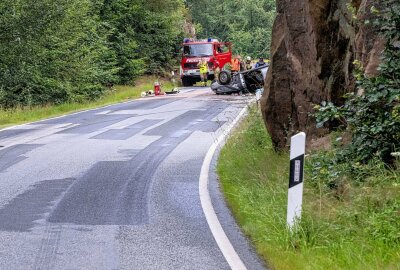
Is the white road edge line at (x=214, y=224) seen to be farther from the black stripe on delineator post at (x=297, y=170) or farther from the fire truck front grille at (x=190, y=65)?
the fire truck front grille at (x=190, y=65)

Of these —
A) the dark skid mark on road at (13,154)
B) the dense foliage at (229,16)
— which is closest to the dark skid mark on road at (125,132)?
the dark skid mark on road at (13,154)

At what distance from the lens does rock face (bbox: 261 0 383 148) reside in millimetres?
10531

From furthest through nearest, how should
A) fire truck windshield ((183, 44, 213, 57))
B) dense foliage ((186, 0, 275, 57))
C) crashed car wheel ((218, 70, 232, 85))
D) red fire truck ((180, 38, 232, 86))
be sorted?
dense foliage ((186, 0, 275, 57)), fire truck windshield ((183, 44, 213, 57)), red fire truck ((180, 38, 232, 86)), crashed car wheel ((218, 70, 232, 85))

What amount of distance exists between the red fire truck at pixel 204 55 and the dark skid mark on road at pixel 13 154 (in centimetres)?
2734

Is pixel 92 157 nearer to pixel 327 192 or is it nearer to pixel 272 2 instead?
pixel 327 192

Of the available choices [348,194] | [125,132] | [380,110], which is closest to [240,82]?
[125,132]

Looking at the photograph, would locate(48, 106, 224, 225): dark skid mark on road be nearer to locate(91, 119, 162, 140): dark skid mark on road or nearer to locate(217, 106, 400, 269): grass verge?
locate(217, 106, 400, 269): grass verge

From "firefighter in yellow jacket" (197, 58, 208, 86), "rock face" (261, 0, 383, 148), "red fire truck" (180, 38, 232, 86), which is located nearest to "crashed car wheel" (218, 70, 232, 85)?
"firefighter in yellow jacket" (197, 58, 208, 86)

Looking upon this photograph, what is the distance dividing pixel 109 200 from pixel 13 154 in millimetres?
4920

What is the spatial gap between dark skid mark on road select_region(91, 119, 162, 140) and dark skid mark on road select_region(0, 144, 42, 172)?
2.05 metres

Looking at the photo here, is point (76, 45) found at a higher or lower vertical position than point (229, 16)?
lower

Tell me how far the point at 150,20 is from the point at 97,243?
42.4m

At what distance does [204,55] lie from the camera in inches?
1634

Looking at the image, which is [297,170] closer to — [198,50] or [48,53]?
[48,53]
